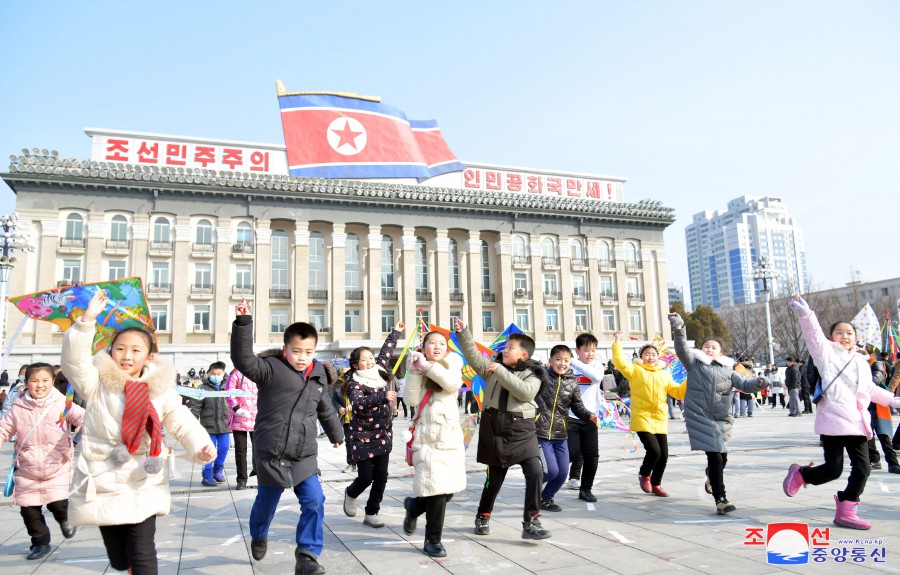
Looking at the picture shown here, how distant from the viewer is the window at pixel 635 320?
49719 millimetres

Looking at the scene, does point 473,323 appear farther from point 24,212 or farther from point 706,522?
point 706,522

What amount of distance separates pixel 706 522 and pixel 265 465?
406cm

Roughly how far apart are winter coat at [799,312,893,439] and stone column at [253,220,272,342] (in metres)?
37.3

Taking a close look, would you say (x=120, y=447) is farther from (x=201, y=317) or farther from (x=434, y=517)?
(x=201, y=317)

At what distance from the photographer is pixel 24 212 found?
36.6 metres

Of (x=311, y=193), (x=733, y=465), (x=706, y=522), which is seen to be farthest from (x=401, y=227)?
(x=706, y=522)

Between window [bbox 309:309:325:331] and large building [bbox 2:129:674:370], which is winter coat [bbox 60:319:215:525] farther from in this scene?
window [bbox 309:309:325:331]

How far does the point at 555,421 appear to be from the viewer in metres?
6.75

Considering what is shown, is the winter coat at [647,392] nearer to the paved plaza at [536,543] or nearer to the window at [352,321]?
the paved plaza at [536,543]

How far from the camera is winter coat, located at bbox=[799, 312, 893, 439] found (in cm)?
562

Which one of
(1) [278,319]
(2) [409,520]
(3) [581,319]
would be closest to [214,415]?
(2) [409,520]

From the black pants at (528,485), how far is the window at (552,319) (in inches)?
1666

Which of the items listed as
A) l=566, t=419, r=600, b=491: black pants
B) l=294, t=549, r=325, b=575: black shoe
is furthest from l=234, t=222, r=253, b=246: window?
l=294, t=549, r=325, b=575: black shoe

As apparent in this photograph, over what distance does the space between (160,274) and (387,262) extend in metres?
14.7
